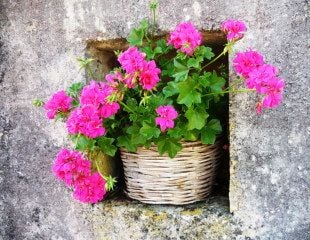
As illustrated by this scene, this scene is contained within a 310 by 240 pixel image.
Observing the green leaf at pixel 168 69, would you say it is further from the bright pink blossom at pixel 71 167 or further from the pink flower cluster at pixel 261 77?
the bright pink blossom at pixel 71 167

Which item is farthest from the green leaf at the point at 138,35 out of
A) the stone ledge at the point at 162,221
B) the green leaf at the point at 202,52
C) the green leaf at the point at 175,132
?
the stone ledge at the point at 162,221

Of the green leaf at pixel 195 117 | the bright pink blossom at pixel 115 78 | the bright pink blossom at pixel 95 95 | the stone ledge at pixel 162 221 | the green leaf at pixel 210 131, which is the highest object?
the bright pink blossom at pixel 115 78

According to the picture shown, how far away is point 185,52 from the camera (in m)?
1.87

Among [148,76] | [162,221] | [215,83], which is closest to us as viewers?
[148,76]

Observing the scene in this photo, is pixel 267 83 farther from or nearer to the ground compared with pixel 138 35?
nearer to the ground

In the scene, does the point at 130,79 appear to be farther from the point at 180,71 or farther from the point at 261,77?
the point at 261,77

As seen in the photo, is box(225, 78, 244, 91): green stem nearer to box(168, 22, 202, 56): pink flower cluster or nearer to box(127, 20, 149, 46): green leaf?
box(168, 22, 202, 56): pink flower cluster

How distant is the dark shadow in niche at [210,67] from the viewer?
7.20 ft

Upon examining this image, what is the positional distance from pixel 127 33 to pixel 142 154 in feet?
1.67

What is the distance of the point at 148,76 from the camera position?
72.3 inches

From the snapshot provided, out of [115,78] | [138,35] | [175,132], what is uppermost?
[138,35]

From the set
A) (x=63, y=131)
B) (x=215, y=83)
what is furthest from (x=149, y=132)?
(x=63, y=131)

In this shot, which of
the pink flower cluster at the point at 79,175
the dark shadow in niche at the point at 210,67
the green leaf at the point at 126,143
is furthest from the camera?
the dark shadow in niche at the point at 210,67

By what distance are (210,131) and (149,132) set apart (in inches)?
10.1
